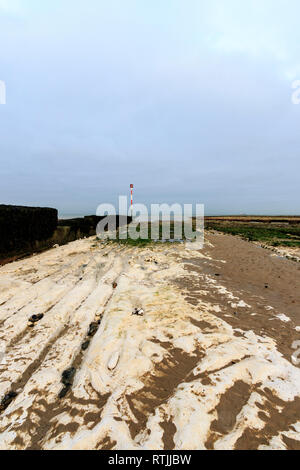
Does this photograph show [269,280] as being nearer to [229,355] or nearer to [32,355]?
[229,355]

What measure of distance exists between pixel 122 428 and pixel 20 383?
164 centimetres

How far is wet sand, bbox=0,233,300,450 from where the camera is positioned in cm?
218

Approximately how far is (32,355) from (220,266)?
24.5 feet

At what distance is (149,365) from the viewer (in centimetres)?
307

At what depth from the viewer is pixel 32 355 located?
134 inches

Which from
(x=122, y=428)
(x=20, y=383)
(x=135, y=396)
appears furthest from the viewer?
(x=20, y=383)

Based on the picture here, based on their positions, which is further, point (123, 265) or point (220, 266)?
point (220, 266)

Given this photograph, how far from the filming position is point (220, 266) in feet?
29.3

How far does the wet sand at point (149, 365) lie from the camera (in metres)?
2.18

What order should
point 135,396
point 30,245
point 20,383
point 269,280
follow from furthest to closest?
point 30,245 < point 269,280 < point 20,383 < point 135,396

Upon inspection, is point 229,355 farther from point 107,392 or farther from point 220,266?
point 220,266
